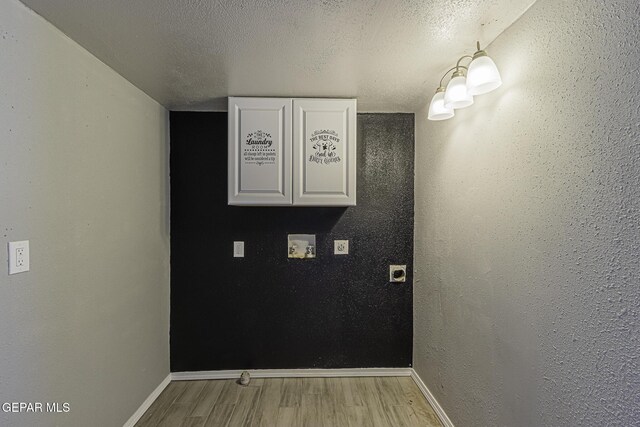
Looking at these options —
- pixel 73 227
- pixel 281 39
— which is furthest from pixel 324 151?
pixel 73 227

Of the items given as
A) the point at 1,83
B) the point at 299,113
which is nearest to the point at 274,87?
the point at 299,113

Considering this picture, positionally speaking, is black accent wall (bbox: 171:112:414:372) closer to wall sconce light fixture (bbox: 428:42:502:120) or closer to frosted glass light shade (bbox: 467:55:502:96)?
wall sconce light fixture (bbox: 428:42:502:120)

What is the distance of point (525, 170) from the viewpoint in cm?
139

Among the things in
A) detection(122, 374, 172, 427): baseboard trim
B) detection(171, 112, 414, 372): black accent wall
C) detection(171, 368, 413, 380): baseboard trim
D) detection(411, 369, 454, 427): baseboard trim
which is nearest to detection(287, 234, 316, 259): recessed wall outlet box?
detection(171, 112, 414, 372): black accent wall

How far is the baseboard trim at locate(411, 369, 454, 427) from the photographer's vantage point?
2174 mm

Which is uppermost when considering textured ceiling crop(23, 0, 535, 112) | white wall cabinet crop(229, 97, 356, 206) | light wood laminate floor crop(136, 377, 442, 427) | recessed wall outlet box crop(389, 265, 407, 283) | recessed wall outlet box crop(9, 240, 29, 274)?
textured ceiling crop(23, 0, 535, 112)

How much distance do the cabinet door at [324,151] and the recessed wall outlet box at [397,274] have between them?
0.75 meters

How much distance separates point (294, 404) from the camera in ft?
7.98

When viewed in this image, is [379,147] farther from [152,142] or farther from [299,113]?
[152,142]

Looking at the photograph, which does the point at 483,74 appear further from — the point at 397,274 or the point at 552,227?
the point at 397,274

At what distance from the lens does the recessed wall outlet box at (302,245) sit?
9.31 ft

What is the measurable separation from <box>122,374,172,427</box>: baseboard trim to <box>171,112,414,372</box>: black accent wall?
0.58 feet

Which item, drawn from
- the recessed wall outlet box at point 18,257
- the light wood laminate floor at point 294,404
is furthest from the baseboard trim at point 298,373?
the recessed wall outlet box at point 18,257

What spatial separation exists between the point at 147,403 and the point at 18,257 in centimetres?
158
